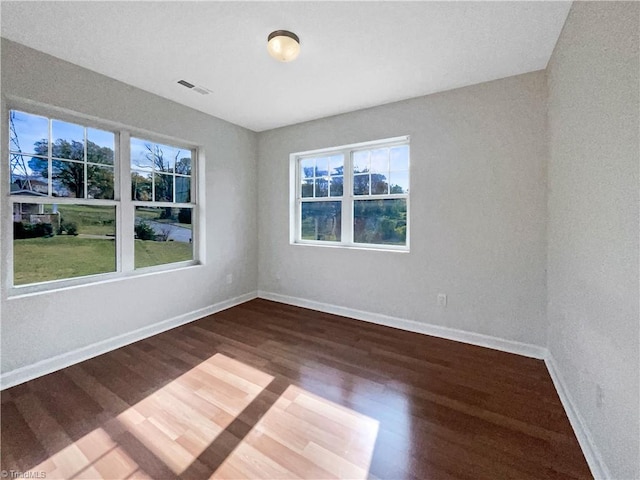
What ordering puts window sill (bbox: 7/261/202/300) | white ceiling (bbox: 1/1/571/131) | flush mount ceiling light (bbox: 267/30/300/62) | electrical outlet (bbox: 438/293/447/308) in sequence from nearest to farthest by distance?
1. white ceiling (bbox: 1/1/571/131)
2. flush mount ceiling light (bbox: 267/30/300/62)
3. window sill (bbox: 7/261/202/300)
4. electrical outlet (bbox: 438/293/447/308)

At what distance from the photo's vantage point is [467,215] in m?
2.78

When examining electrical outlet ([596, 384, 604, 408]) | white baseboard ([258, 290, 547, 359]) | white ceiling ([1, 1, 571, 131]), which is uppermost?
white ceiling ([1, 1, 571, 131])

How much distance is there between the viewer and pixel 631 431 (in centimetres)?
112

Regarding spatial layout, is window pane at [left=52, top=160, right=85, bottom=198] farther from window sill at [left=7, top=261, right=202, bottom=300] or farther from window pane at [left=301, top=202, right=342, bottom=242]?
window pane at [left=301, top=202, right=342, bottom=242]

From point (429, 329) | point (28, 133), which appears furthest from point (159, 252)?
point (429, 329)

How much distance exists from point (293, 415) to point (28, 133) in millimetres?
3071

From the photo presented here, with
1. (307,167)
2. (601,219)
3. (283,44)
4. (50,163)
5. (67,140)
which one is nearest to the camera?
(601,219)

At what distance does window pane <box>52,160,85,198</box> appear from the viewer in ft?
7.91

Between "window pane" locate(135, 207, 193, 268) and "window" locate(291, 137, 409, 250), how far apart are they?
1.45m

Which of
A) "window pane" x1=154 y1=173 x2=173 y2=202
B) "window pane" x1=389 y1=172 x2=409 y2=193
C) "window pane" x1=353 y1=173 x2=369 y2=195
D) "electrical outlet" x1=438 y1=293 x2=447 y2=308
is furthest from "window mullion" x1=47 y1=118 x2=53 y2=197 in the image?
"electrical outlet" x1=438 y1=293 x2=447 y2=308

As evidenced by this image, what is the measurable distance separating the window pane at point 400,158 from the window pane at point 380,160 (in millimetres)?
74

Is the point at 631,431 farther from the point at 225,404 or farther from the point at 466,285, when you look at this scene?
the point at 225,404

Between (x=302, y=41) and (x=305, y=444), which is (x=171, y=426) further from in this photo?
(x=302, y=41)

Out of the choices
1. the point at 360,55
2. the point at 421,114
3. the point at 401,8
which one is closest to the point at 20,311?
the point at 360,55
